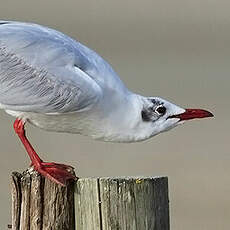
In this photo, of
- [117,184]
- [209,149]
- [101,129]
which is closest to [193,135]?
[209,149]

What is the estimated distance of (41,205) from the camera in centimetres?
732

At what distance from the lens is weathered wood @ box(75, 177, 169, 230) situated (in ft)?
23.4

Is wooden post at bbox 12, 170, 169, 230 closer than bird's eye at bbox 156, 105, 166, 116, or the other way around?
wooden post at bbox 12, 170, 169, 230

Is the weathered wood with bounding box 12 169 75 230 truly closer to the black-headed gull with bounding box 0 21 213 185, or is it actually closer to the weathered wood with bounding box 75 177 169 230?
the weathered wood with bounding box 75 177 169 230

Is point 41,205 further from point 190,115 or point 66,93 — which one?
point 190,115

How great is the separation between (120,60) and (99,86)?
12530 millimetres

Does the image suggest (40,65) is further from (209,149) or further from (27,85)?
(209,149)

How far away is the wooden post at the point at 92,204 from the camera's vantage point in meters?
7.12

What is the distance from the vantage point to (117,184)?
23.4 feet

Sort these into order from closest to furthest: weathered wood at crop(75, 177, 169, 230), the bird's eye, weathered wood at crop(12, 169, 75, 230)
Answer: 1. weathered wood at crop(75, 177, 169, 230)
2. weathered wood at crop(12, 169, 75, 230)
3. the bird's eye

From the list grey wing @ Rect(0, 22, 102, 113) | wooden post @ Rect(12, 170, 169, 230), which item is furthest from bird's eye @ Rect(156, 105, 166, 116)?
wooden post @ Rect(12, 170, 169, 230)

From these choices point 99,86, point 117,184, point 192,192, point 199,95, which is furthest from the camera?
point 199,95

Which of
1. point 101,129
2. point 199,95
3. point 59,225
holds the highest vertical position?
point 199,95

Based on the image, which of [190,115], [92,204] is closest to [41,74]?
[190,115]
